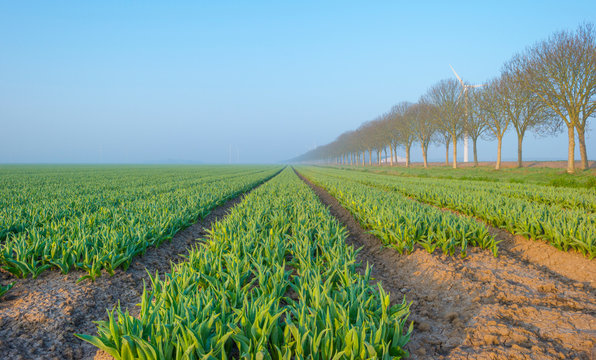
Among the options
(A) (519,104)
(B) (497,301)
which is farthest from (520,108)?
(B) (497,301)

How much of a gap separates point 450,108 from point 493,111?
301 inches

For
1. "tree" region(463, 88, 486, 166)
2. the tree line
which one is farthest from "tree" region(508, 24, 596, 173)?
"tree" region(463, 88, 486, 166)

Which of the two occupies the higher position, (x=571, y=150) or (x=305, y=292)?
(x=571, y=150)

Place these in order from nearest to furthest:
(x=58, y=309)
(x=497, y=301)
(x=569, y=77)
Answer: (x=58, y=309) < (x=497, y=301) < (x=569, y=77)

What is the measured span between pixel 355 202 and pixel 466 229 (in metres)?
3.97

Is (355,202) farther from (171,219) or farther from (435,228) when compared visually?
(171,219)

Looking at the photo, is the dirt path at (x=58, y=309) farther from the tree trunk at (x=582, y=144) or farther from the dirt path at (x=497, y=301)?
the tree trunk at (x=582, y=144)

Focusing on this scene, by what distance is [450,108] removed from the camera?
3669cm

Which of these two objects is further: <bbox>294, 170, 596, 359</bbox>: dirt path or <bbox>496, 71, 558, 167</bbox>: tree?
<bbox>496, 71, 558, 167</bbox>: tree

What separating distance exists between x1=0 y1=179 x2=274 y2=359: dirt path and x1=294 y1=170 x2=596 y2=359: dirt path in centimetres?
322

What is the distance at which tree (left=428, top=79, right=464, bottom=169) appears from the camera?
35562mm

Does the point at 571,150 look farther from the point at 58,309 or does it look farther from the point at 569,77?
the point at 58,309

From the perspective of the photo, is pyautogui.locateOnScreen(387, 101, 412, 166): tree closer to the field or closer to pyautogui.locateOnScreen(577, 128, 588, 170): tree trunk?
pyautogui.locateOnScreen(577, 128, 588, 170): tree trunk

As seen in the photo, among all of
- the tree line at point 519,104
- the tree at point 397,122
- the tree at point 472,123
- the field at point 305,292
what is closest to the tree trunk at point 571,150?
the tree line at point 519,104
